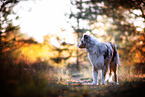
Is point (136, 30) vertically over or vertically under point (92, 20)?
under

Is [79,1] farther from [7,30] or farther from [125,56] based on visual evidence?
[7,30]

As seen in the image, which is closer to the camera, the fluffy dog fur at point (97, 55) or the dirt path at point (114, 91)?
the dirt path at point (114, 91)

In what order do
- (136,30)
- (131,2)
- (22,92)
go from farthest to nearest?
(136,30)
(131,2)
(22,92)

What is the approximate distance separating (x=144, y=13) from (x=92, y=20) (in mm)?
5588

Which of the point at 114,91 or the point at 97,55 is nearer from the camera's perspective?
the point at 114,91

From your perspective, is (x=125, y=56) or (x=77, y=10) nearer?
(x=125, y=56)

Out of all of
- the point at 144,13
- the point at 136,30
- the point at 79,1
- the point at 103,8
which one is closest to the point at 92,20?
the point at 103,8

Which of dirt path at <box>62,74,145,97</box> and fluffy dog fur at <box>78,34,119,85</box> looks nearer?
dirt path at <box>62,74,145,97</box>

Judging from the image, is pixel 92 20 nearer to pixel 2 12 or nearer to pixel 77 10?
pixel 77 10

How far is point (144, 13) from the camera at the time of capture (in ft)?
30.8

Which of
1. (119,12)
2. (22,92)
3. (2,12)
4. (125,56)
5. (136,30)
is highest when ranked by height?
(119,12)

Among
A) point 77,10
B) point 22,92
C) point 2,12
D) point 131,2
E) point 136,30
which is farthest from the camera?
point 77,10

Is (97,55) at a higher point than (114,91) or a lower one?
higher

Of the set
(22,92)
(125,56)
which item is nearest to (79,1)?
(125,56)
